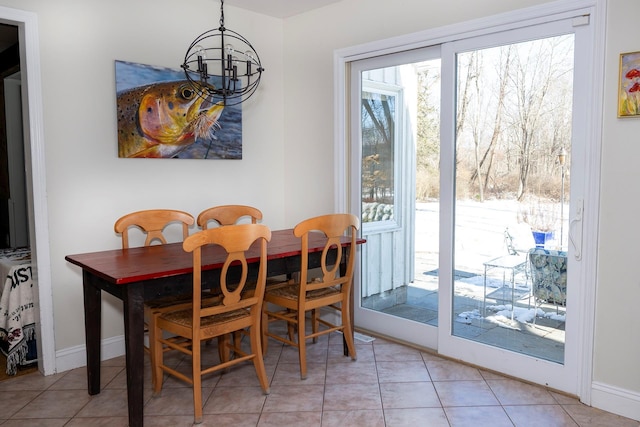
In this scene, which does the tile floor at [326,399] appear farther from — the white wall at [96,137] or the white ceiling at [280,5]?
the white ceiling at [280,5]

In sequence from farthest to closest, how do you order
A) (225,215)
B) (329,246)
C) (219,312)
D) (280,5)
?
(280,5) → (225,215) → (329,246) → (219,312)

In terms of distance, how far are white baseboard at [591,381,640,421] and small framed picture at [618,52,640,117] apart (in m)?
1.40

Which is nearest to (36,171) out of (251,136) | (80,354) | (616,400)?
(80,354)

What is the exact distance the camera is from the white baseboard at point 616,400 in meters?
2.56

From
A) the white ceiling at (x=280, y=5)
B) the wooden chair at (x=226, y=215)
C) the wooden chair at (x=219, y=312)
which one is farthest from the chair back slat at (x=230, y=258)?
the white ceiling at (x=280, y=5)

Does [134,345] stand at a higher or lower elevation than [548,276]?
lower

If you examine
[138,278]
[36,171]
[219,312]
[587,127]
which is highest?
[587,127]

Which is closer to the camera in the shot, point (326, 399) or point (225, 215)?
point (326, 399)

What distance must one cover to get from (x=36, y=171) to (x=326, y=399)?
2156 mm

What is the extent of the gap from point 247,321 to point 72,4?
2.21m

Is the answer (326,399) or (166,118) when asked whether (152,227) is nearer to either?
(166,118)

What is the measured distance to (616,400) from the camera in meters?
2.61

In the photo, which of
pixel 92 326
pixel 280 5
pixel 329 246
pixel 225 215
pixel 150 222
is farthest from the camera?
pixel 280 5

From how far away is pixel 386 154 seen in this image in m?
3.74
